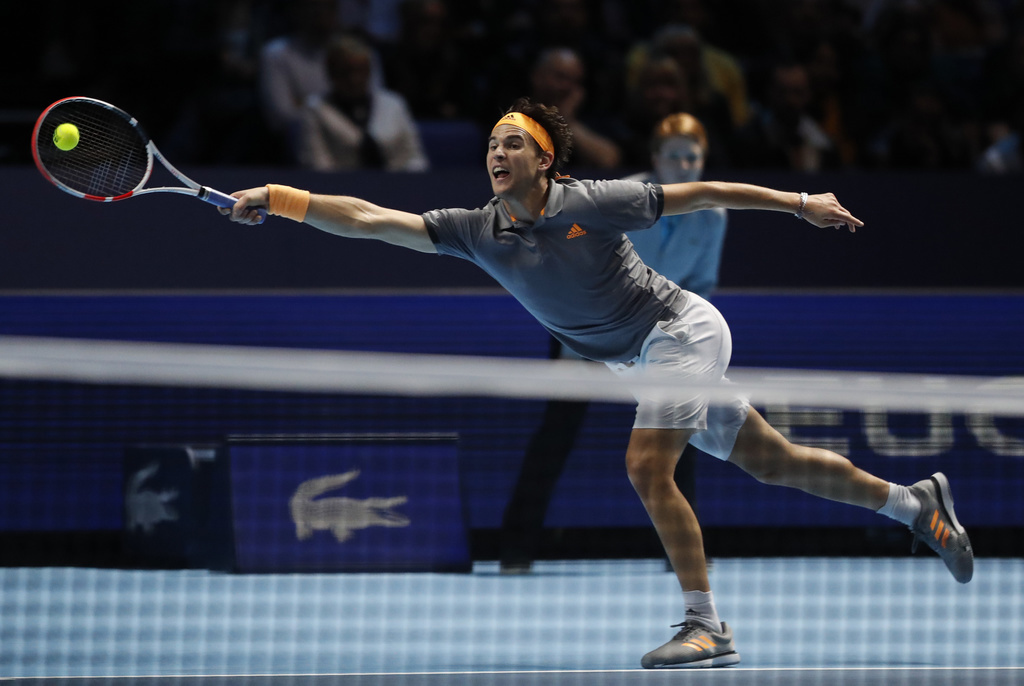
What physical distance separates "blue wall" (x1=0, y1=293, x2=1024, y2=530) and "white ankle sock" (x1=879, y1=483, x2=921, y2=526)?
4.61 ft

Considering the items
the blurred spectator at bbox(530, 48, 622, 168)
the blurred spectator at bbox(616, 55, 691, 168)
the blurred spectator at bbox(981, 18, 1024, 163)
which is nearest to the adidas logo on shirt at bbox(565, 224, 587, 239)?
the blurred spectator at bbox(530, 48, 622, 168)

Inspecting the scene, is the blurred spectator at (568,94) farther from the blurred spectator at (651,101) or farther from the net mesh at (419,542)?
the net mesh at (419,542)

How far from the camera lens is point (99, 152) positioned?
370cm

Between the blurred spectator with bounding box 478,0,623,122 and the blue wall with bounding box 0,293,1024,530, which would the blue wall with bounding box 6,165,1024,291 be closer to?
the blue wall with bounding box 0,293,1024,530

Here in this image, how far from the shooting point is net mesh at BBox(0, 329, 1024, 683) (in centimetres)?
372

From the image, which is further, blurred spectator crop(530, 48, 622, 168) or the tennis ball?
blurred spectator crop(530, 48, 622, 168)

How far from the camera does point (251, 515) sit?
4746 mm

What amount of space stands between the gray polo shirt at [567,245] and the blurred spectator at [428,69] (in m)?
3.13

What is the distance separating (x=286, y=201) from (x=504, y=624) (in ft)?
5.11

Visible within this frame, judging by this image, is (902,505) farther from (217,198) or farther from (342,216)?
(217,198)

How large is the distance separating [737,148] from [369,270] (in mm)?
1956

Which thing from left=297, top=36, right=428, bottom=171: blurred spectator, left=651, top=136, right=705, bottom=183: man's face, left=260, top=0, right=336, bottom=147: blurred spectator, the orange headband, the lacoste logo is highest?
left=260, top=0, right=336, bottom=147: blurred spectator

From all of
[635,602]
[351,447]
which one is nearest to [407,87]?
[351,447]

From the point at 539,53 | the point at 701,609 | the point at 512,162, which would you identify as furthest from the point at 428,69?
the point at 701,609
